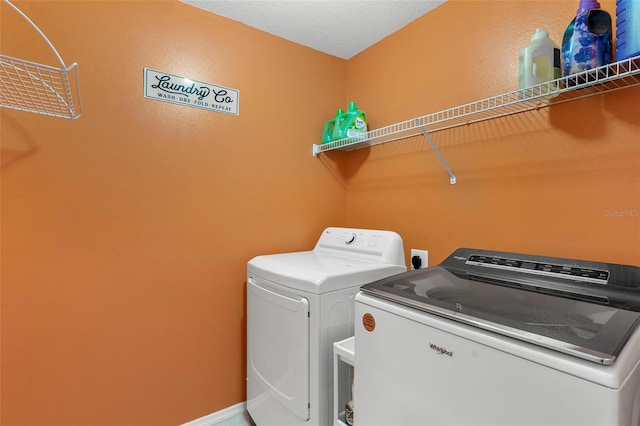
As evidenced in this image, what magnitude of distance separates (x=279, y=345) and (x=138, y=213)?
3.34ft

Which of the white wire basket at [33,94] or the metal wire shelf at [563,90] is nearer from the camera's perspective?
the metal wire shelf at [563,90]

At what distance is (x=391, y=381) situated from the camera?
986 mm

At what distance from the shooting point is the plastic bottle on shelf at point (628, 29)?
0.95 metres

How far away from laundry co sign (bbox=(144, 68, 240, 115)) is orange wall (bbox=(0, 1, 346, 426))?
1.6 inches

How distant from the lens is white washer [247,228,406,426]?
1375 millimetres

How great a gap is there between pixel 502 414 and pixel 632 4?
4.11 feet

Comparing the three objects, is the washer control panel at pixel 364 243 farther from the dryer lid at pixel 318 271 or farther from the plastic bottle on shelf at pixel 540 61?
the plastic bottle on shelf at pixel 540 61

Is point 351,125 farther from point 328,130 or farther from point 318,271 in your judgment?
point 318,271

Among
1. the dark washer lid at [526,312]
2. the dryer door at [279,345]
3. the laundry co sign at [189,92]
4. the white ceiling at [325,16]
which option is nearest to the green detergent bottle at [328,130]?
the white ceiling at [325,16]

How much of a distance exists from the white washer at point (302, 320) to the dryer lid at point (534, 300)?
330mm

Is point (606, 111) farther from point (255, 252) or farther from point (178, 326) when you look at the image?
point (178, 326)

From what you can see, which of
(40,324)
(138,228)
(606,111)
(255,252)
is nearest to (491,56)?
(606,111)

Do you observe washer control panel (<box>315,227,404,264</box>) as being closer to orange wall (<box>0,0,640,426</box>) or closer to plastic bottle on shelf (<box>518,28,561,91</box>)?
orange wall (<box>0,0,640,426</box>)

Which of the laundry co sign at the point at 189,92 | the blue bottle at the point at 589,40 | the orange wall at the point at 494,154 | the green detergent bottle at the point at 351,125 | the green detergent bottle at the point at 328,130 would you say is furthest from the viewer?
the green detergent bottle at the point at 328,130
